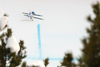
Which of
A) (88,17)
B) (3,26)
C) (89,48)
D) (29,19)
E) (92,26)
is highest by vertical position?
(29,19)

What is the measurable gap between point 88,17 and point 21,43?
320cm

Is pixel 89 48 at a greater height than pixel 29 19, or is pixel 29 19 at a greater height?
pixel 29 19

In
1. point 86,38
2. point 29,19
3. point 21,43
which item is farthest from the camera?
point 29,19

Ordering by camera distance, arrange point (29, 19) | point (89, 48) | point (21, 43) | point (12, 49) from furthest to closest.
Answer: point (29, 19) < point (21, 43) < point (12, 49) < point (89, 48)

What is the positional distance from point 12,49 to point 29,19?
777cm

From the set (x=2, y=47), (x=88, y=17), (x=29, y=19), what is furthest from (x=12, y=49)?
(x=29, y=19)

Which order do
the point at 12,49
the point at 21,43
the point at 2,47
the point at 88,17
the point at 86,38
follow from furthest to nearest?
the point at 21,43
the point at 2,47
the point at 12,49
the point at 88,17
the point at 86,38

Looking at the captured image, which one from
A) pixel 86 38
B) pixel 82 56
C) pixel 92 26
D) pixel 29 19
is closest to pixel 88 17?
pixel 92 26

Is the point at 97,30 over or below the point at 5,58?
over

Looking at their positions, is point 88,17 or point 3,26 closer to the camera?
point 88,17

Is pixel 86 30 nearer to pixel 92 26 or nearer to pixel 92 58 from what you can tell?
pixel 92 26

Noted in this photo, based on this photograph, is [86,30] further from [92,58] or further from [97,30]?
[92,58]

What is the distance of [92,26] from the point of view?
80.1 inches

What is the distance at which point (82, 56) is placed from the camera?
1.97 metres
